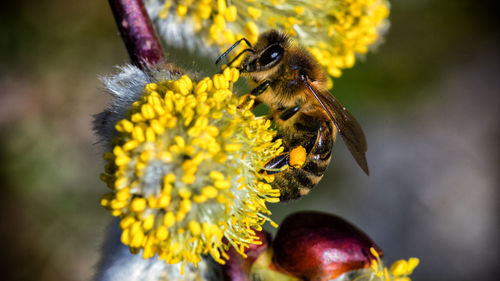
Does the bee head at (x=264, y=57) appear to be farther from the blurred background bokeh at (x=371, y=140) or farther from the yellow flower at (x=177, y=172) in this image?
the blurred background bokeh at (x=371, y=140)

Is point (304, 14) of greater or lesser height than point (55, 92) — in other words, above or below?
below

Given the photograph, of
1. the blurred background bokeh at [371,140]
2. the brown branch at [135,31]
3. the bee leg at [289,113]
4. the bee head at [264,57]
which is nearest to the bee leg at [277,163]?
the bee leg at [289,113]

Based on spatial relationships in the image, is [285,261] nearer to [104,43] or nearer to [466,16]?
[104,43]

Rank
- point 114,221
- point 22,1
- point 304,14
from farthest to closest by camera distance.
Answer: point 22,1, point 304,14, point 114,221

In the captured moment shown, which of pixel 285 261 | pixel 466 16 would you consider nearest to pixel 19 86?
pixel 285 261

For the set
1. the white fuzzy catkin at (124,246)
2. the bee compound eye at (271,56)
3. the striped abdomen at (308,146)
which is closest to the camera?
the white fuzzy catkin at (124,246)

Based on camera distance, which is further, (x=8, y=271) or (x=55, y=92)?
(x=55, y=92)

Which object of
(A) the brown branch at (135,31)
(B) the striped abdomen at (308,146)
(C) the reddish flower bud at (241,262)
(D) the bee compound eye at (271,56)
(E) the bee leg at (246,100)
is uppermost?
(A) the brown branch at (135,31)

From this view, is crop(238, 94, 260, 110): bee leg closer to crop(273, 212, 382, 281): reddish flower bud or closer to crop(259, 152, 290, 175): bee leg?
crop(259, 152, 290, 175): bee leg
